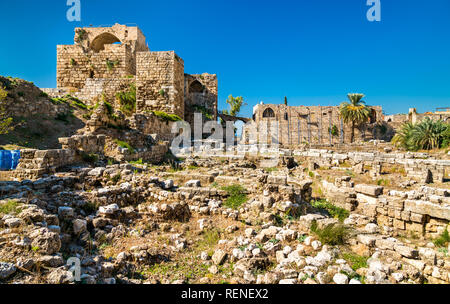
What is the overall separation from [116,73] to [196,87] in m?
8.60

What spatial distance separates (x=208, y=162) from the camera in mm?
13195

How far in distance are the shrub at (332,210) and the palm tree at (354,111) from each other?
98.3ft

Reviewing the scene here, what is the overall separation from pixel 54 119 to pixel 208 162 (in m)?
9.62

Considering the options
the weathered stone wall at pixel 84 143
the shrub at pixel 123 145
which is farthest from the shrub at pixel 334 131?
the weathered stone wall at pixel 84 143

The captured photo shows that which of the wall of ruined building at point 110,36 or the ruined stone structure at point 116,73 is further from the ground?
the wall of ruined building at point 110,36

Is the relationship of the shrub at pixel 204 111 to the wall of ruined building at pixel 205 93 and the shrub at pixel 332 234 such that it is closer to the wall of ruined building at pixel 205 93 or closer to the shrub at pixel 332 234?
the wall of ruined building at pixel 205 93

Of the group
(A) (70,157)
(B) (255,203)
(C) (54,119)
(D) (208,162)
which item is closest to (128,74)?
(C) (54,119)

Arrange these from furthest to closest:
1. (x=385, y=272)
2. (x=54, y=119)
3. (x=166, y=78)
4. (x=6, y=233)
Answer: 1. (x=166, y=78)
2. (x=54, y=119)
3. (x=385, y=272)
4. (x=6, y=233)

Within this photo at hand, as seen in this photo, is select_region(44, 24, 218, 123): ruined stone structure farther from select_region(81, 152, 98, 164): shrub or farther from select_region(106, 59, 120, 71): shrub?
select_region(81, 152, 98, 164): shrub

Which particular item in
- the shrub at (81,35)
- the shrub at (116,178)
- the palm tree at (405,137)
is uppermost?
the shrub at (81,35)

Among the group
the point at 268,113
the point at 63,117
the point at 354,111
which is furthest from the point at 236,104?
the point at 63,117

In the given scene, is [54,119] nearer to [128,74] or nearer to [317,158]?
[128,74]

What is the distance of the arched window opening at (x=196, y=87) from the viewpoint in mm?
26295

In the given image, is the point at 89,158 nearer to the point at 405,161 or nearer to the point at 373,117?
the point at 405,161
